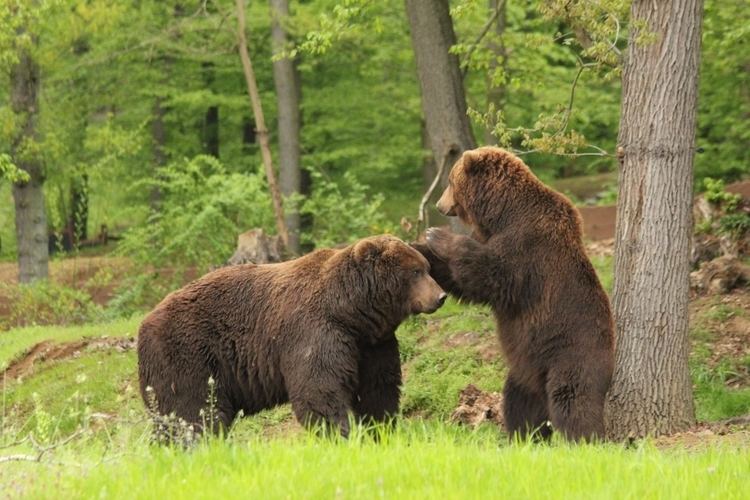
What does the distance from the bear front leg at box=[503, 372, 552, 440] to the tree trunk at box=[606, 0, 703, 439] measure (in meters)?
0.67

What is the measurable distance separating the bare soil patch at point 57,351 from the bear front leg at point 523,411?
6.61 metres

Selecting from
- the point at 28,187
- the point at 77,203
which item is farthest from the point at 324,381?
the point at 77,203

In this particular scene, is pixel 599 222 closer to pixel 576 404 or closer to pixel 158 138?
pixel 158 138

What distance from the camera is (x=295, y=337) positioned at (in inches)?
310

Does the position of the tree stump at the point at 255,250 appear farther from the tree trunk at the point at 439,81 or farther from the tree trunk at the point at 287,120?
the tree trunk at the point at 287,120

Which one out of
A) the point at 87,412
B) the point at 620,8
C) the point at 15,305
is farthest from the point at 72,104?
the point at 87,412

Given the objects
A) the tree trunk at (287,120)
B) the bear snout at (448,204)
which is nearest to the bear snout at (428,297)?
the bear snout at (448,204)

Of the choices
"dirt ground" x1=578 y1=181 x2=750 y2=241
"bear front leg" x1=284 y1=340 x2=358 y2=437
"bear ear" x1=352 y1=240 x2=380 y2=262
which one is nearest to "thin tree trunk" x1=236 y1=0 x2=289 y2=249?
"dirt ground" x1=578 y1=181 x2=750 y2=241

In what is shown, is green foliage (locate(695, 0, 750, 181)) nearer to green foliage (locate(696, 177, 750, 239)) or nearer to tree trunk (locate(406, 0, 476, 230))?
green foliage (locate(696, 177, 750, 239))

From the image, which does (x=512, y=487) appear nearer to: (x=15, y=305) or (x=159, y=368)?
(x=159, y=368)

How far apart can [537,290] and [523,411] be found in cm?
99

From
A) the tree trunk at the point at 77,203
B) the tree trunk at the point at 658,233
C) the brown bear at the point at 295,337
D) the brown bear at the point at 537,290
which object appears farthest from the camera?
the tree trunk at the point at 77,203

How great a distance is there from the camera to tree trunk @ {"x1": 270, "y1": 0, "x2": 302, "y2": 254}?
23891 mm

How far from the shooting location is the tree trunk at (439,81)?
14414mm
